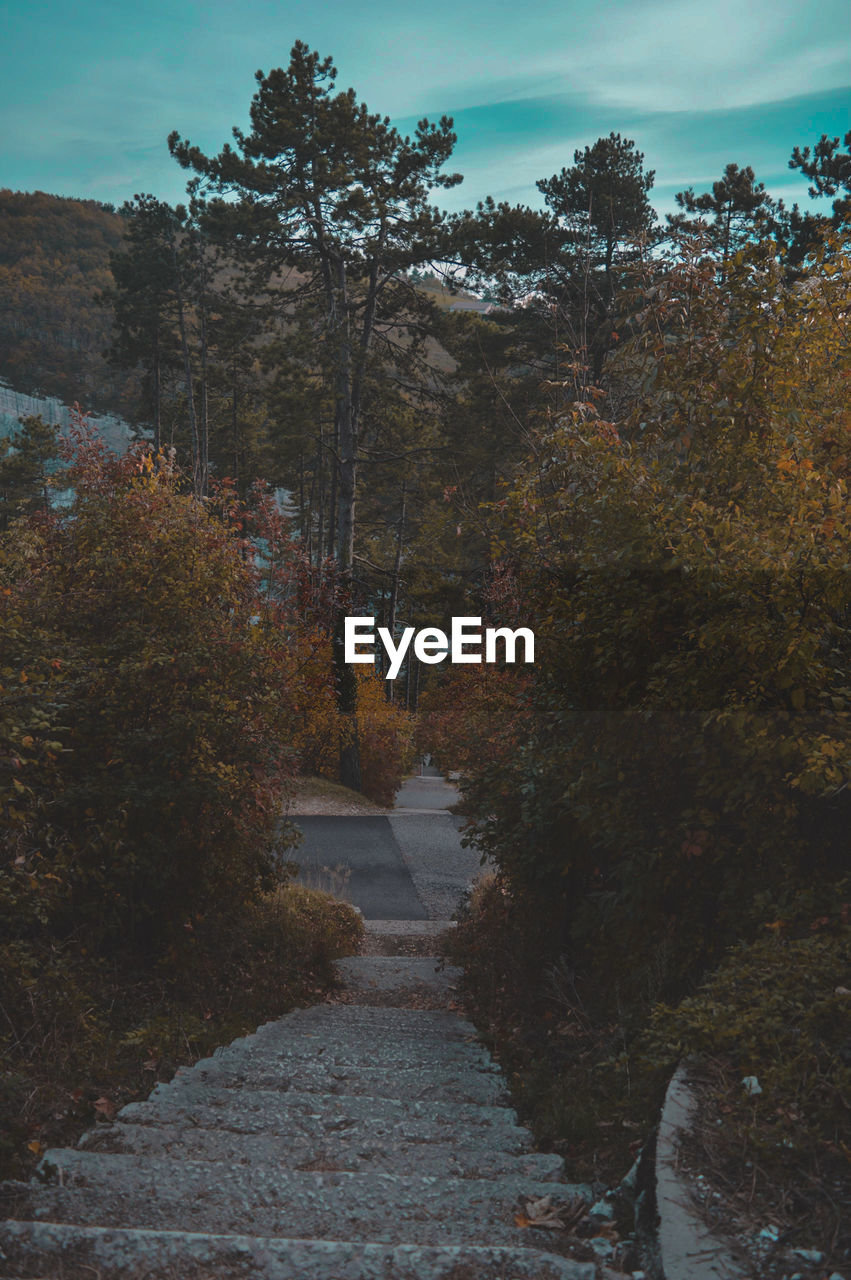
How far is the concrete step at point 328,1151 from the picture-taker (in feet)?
10.9

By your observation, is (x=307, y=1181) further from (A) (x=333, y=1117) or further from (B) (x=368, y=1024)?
(B) (x=368, y=1024)

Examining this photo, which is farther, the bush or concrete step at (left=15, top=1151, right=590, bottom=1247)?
the bush

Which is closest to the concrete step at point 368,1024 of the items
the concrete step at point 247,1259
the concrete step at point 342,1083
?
the concrete step at point 342,1083

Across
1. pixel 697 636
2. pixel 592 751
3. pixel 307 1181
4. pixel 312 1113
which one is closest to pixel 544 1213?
pixel 307 1181

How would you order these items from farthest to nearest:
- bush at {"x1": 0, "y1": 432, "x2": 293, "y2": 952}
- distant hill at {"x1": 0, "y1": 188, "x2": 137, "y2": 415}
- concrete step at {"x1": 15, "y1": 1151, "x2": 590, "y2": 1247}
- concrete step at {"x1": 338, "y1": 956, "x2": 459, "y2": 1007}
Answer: distant hill at {"x1": 0, "y1": 188, "x2": 137, "y2": 415} → concrete step at {"x1": 338, "y1": 956, "x2": 459, "y2": 1007} → bush at {"x1": 0, "y1": 432, "x2": 293, "y2": 952} → concrete step at {"x1": 15, "y1": 1151, "x2": 590, "y2": 1247}

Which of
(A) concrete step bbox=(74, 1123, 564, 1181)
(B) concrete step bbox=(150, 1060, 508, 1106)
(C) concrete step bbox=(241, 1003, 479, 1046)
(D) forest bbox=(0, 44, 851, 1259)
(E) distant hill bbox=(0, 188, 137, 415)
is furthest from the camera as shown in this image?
(E) distant hill bbox=(0, 188, 137, 415)

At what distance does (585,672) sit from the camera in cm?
559

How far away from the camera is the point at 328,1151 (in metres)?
3.48

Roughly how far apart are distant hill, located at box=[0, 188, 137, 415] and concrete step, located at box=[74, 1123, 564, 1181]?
73018 mm

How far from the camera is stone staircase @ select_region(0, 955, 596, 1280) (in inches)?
95.8

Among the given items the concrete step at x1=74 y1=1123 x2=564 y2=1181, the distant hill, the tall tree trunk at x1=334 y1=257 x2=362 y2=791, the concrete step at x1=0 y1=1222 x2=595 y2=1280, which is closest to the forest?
the concrete step at x1=74 y1=1123 x2=564 y2=1181

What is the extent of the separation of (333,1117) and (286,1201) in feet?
3.23

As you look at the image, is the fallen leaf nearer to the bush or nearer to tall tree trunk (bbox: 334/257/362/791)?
the bush

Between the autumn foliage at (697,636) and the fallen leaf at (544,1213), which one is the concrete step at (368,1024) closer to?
the autumn foliage at (697,636)
